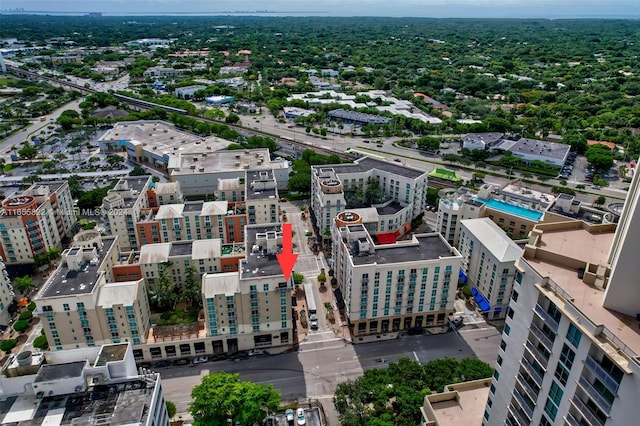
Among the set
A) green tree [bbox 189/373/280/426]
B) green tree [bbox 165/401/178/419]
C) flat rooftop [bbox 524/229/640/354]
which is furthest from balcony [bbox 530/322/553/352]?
green tree [bbox 165/401/178/419]

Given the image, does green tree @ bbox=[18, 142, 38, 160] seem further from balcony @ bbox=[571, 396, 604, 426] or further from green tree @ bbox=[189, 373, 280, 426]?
balcony @ bbox=[571, 396, 604, 426]

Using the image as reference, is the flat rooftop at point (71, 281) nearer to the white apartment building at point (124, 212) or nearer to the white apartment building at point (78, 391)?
the white apartment building at point (78, 391)

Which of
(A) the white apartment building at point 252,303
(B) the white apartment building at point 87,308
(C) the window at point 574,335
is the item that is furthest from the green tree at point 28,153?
(C) the window at point 574,335

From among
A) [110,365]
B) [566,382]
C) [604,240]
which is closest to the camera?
[566,382]

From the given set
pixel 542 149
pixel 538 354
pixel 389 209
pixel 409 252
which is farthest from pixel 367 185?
pixel 538 354

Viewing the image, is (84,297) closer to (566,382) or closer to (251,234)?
(251,234)

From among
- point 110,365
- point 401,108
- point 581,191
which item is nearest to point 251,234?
point 110,365

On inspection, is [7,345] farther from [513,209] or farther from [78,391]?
[513,209]
